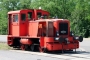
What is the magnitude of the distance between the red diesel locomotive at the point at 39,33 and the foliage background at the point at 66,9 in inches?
1073

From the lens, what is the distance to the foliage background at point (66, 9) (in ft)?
163

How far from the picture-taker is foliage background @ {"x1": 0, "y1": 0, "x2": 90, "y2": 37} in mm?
49656

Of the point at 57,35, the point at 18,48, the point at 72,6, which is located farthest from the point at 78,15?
the point at 57,35

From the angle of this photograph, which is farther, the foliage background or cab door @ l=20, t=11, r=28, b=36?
the foliage background

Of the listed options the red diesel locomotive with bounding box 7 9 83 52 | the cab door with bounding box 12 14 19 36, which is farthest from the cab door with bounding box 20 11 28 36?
the cab door with bounding box 12 14 19 36

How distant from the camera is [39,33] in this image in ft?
65.6

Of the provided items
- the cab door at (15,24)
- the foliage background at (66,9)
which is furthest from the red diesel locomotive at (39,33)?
the foliage background at (66,9)

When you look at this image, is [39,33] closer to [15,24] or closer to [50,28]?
[50,28]

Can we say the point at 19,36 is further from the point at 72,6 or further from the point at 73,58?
the point at 72,6

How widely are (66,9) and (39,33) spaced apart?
138 feet

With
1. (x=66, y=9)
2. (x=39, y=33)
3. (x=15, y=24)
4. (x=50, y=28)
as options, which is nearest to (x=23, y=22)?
(x=15, y=24)

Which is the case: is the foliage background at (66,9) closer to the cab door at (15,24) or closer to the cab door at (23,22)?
the cab door at (15,24)

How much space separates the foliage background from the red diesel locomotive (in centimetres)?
2724

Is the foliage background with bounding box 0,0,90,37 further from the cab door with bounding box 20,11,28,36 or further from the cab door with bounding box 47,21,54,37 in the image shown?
the cab door with bounding box 47,21,54,37
